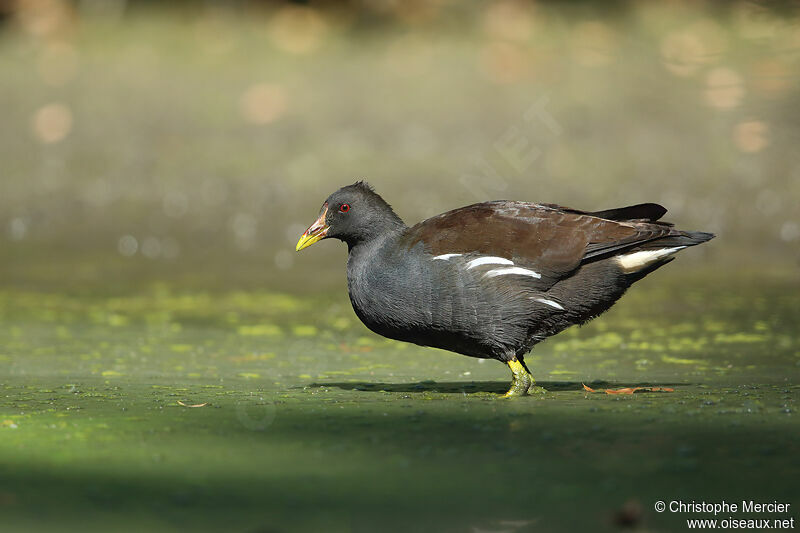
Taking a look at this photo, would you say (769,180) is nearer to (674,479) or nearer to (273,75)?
(273,75)

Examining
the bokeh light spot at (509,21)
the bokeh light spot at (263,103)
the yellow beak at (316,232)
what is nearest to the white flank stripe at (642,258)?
the yellow beak at (316,232)

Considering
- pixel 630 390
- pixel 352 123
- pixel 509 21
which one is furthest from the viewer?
pixel 509 21

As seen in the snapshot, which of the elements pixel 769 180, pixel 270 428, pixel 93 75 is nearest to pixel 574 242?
pixel 270 428

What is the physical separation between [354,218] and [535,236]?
1.03m

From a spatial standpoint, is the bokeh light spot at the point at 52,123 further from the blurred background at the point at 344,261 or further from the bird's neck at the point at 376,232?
the bird's neck at the point at 376,232

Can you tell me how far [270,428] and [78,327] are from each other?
158 inches

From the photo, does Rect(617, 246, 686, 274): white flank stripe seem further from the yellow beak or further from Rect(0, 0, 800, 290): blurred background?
Rect(0, 0, 800, 290): blurred background

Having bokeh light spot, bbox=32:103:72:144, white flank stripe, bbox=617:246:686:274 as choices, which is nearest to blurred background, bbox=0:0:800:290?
bokeh light spot, bbox=32:103:72:144

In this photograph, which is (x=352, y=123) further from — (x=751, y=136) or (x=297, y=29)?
(x=751, y=136)

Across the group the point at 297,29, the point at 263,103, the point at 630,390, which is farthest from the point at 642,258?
the point at 297,29

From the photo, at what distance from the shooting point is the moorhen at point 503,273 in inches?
243

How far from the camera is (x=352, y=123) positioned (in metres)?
14.1

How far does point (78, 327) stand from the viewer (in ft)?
28.5

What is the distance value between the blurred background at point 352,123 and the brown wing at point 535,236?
4530mm
